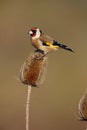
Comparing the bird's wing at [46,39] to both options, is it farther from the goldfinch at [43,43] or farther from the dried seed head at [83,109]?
the dried seed head at [83,109]

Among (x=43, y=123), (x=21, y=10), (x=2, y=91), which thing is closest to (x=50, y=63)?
(x=2, y=91)

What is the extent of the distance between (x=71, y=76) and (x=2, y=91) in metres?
1.40

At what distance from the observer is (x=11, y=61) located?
40.3 feet

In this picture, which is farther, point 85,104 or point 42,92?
point 42,92

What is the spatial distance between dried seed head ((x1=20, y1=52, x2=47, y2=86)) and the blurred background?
2.98m

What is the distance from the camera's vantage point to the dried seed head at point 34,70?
626 centimetres

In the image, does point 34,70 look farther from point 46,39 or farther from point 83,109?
point 46,39

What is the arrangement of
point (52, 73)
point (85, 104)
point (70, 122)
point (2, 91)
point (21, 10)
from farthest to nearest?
point (21, 10) < point (52, 73) < point (2, 91) < point (70, 122) < point (85, 104)

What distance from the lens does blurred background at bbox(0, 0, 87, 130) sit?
10.6 meters

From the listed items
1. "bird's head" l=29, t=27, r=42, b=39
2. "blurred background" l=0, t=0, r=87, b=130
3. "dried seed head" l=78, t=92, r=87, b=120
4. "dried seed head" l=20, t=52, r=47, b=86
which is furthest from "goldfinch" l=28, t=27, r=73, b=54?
"blurred background" l=0, t=0, r=87, b=130

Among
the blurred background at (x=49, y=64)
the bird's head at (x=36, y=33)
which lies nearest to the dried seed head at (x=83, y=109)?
the bird's head at (x=36, y=33)

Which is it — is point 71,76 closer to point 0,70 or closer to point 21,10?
point 0,70

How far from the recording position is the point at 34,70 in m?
6.36

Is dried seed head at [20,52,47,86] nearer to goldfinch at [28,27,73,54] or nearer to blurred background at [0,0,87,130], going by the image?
goldfinch at [28,27,73,54]
